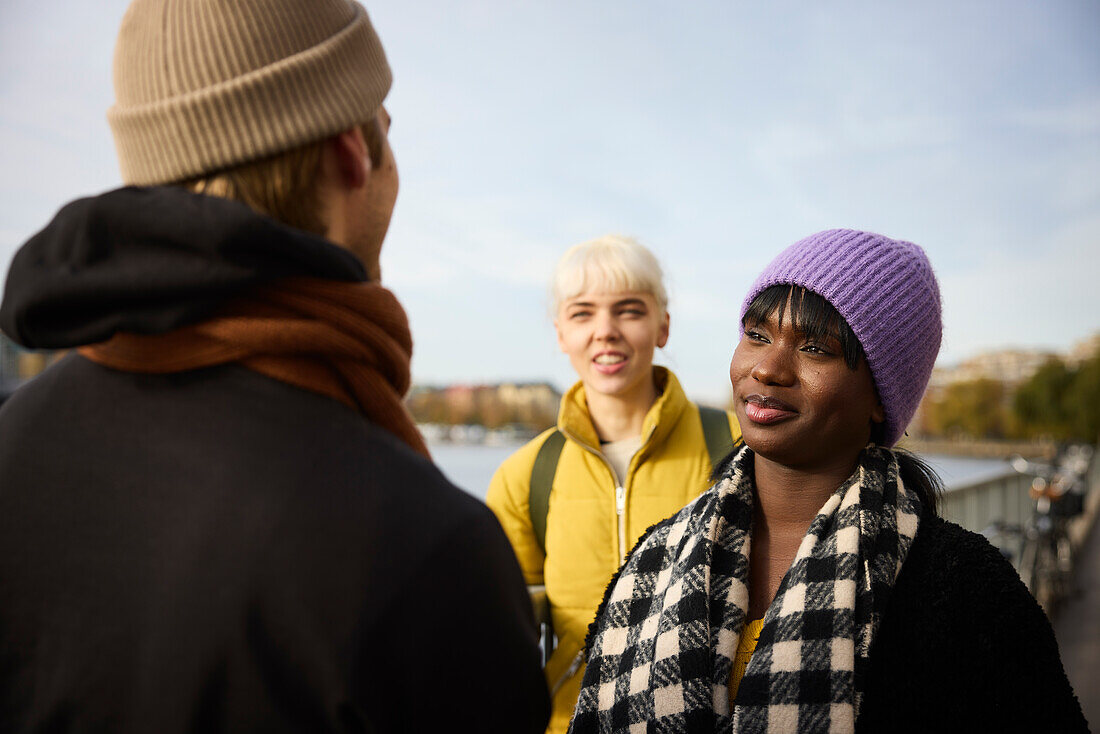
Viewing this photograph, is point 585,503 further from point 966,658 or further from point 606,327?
point 966,658

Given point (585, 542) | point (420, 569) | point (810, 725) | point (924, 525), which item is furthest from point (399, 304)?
point (585, 542)

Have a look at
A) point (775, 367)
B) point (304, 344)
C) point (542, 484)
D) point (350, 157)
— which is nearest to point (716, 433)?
point (542, 484)

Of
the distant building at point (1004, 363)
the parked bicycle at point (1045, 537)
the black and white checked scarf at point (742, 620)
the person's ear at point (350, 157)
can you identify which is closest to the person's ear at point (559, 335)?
the black and white checked scarf at point (742, 620)

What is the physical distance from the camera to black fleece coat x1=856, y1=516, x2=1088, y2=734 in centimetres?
151

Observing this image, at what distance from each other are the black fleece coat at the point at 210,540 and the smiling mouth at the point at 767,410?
1028 millimetres

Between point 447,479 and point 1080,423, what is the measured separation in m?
55.0

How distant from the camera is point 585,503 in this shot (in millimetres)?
2771

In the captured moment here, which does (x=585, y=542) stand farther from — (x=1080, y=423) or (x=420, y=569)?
(x=1080, y=423)

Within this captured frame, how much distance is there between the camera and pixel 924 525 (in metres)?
1.82

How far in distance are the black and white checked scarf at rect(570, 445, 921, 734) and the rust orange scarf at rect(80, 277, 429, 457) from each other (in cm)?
106

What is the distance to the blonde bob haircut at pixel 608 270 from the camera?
9.78 ft

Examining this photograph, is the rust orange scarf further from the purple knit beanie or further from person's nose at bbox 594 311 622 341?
person's nose at bbox 594 311 622 341

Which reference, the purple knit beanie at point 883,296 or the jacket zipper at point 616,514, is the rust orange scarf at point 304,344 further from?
the jacket zipper at point 616,514

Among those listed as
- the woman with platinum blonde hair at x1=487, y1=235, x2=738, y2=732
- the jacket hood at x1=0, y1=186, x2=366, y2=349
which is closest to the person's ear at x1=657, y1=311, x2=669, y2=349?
the woman with platinum blonde hair at x1=487, y1=235, x2=738, y2=732
